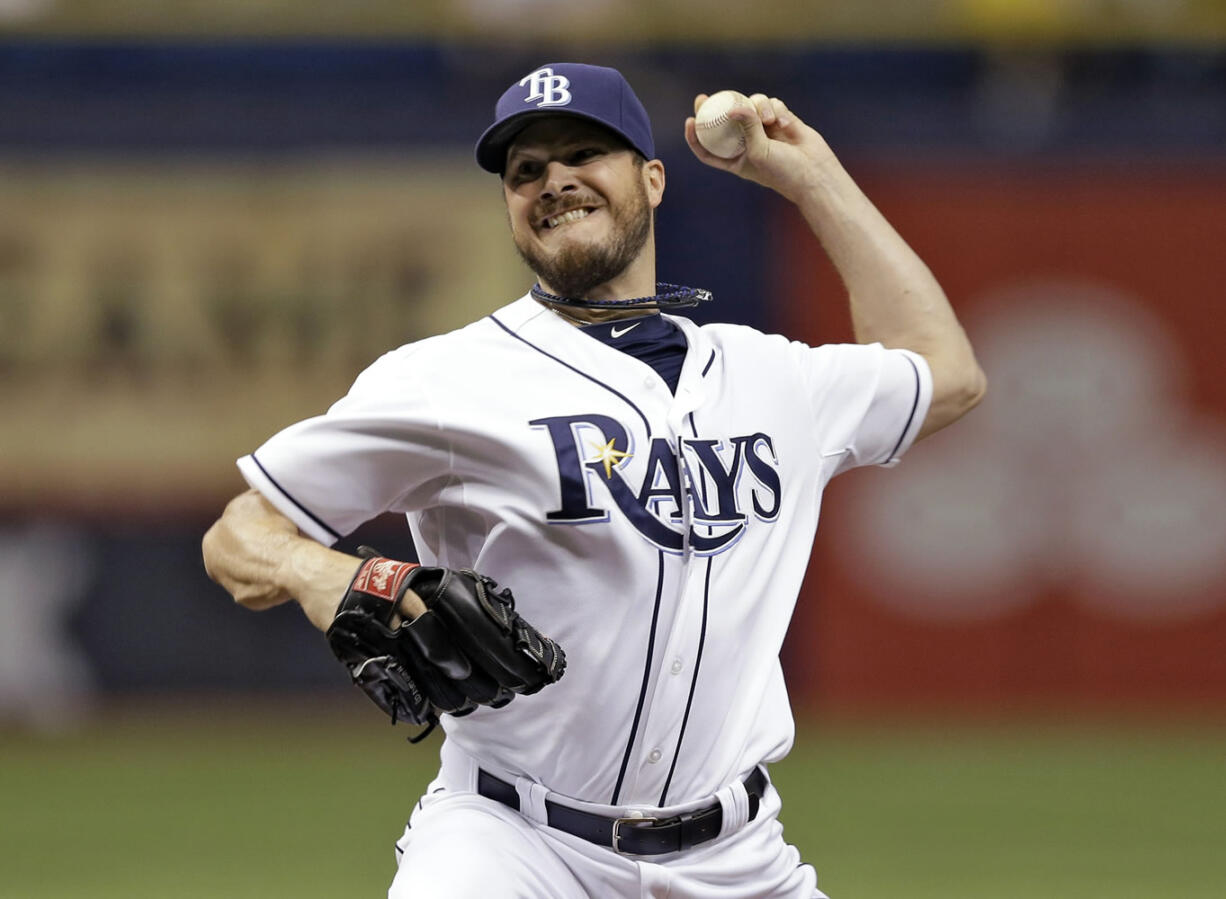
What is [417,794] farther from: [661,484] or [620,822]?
[661,484]

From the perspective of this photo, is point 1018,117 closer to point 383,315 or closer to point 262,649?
point 383,315

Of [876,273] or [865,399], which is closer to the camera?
[865,399]

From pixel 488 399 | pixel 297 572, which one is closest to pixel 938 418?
pixel 488 399

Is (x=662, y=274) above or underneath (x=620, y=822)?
above

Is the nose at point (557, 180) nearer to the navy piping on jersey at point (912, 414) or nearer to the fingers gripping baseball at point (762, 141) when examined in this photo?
the fingers gripping baseball at point (762, 141)

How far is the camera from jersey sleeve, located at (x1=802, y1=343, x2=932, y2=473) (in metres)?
4.00

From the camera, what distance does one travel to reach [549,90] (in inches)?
149

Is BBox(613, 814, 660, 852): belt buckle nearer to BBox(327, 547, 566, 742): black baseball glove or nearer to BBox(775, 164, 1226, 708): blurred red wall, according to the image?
BBox(327, 547, 566, 742): black baseball glove

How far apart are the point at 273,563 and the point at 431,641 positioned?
359 millimetres

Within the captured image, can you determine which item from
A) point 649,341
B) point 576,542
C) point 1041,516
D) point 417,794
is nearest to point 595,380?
point 649,341

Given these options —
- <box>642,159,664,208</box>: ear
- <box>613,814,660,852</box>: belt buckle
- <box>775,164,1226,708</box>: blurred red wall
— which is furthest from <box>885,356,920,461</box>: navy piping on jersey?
<box>775,164,1226,708</box>: blurred red wall

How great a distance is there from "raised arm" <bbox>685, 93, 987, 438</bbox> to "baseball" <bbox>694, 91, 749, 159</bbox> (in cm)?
3

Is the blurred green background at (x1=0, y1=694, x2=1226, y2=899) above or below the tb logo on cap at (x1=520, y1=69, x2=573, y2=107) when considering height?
below

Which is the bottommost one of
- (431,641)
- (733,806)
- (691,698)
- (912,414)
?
(733,806)
